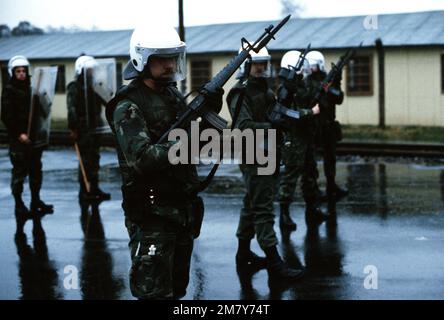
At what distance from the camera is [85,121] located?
1091 cm

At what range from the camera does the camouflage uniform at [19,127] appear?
9.62 m

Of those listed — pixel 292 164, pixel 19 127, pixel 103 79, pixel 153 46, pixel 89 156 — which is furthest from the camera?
pixel 103 79

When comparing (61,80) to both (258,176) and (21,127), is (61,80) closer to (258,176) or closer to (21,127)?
(21,127)

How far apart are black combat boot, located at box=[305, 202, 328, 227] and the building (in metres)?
12.5

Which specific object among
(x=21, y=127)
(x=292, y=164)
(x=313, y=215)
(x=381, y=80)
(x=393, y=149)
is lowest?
(x=313, y=215)

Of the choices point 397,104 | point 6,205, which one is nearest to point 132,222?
point 6,205

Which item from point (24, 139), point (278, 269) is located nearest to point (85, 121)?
point (24, 139)

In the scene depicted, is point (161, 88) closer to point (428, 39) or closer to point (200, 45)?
point (428, 39)

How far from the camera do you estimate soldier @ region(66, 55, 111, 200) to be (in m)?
10.8

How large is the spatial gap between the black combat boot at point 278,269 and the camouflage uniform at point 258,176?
0.25ft

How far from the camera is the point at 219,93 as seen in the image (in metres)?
4.41

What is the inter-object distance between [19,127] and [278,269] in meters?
4.60

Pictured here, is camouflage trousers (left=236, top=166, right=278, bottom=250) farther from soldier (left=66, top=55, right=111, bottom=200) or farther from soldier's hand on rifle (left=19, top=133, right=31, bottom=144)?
soldier (left=66, top=55, right=111, bottom=200)

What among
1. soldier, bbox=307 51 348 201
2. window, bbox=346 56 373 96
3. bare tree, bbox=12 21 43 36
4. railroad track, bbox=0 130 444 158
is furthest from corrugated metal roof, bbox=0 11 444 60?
bare tree, bbox=12 21 43 36
